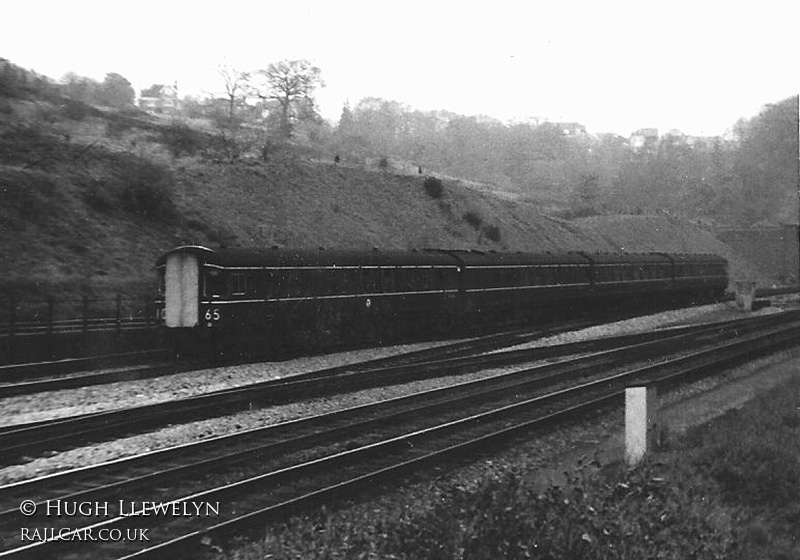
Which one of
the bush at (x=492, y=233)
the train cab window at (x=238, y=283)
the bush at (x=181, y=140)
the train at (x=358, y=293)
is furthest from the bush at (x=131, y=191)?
the bush at (x=492, y=233)

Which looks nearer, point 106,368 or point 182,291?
point 106,368

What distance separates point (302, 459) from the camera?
10133 millimetres

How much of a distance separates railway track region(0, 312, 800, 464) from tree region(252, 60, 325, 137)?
1320 inches

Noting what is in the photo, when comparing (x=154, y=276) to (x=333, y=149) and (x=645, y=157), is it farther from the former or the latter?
(x=645, y=157)

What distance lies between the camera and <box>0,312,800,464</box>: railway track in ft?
36.5

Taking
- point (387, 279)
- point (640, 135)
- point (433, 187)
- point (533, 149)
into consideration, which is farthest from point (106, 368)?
point (640, 135)

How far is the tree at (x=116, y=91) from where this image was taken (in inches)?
2077

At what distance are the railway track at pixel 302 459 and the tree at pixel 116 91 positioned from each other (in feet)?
→ 143

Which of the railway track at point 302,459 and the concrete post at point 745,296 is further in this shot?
the concrete post at point 745,296

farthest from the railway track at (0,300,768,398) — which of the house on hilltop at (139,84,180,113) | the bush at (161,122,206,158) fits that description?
the house on hilltop at (139,84,180,113)

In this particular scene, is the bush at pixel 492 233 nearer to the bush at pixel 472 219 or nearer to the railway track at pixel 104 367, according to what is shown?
the bush at pixel 472 219

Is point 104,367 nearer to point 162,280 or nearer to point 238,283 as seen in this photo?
point 162,280

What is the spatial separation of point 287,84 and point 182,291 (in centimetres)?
3278

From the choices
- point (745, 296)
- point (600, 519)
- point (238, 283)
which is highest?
point (238, 283)
